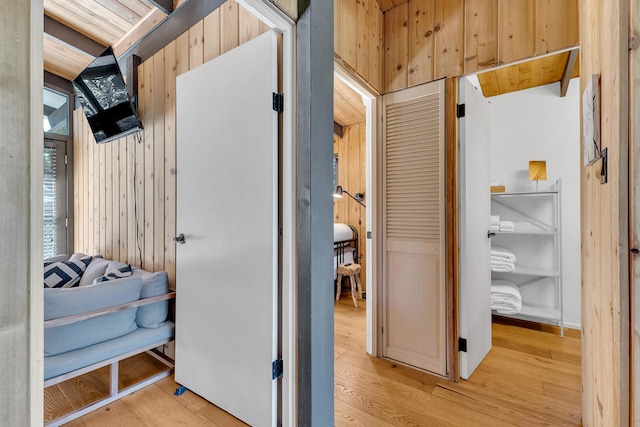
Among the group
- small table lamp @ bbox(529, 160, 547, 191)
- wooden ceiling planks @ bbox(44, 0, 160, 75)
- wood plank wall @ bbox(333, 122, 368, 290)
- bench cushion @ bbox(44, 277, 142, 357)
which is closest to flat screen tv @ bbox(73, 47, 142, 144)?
wooden ceiling planks @ bbox(44, 0, 160, 75)

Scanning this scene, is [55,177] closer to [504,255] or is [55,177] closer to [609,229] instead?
[609,229]

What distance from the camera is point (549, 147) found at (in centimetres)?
287

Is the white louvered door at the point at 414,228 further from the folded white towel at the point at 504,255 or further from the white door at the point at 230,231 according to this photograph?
the folded white towel at the point at 504,255

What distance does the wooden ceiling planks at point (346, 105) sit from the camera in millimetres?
3086

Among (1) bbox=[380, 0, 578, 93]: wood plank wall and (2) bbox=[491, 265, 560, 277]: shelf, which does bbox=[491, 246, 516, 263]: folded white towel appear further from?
(1) bbox=[380, 0, 578, 93]: wood plank wall

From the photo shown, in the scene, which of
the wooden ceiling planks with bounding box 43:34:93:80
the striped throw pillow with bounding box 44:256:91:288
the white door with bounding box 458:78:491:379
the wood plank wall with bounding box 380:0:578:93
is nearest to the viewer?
the wood plank wall with bounding box 380:0:578:93

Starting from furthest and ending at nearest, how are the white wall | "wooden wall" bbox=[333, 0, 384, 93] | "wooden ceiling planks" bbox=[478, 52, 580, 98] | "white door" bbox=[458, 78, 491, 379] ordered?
the white wall, "wooden ceiling planks" bbox=[478, 52, 580, 98], "white door" bbox=[458, 78, 491, 379], "wooden wall" bbox=[333, 0, 384, 93]

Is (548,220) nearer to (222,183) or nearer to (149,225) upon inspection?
(222,183)

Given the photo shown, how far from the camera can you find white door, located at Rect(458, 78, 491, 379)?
1963 mm

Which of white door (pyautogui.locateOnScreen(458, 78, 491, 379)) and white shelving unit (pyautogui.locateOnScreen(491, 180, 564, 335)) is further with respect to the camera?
white shelving unit (pyautogui.locateOnScreen(491, 180, 564, 335))

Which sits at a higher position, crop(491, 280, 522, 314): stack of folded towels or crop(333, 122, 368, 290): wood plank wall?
crop(333, 122, 368, 290): wood plank wall

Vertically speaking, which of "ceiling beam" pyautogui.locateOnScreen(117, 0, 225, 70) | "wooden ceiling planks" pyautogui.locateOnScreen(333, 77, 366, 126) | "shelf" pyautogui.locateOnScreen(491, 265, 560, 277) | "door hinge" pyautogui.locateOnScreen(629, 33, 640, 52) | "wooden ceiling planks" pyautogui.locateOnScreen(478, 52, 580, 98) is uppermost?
"ceiling beam" pyautogui.locateOnScreen(117, 0, 225, 70)

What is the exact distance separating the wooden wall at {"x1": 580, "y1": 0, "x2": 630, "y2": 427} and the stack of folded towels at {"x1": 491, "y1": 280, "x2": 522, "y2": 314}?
4.94ft

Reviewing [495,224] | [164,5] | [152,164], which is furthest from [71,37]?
[495,224]
